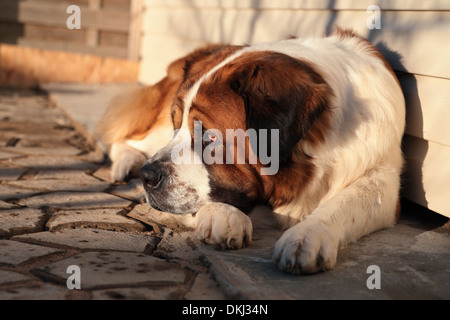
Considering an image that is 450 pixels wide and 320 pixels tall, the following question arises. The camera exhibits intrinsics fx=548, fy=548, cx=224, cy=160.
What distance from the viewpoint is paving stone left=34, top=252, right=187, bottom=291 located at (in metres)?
1.93

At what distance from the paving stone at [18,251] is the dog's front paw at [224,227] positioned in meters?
0.62

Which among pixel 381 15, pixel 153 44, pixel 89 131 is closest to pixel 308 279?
pixel 381 15

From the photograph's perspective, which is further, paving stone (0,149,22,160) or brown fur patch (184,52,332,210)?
paving stone (0,149,22,160)

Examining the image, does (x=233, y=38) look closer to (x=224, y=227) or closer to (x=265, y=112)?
(x=265, y=112)

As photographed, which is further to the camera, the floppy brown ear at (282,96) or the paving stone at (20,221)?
the paving stone at (20,221)

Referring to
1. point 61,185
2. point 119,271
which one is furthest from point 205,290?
point 61,185

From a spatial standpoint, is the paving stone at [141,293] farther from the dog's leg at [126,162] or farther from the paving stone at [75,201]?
the dog's leg at [126,162]

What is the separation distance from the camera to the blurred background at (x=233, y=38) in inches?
112

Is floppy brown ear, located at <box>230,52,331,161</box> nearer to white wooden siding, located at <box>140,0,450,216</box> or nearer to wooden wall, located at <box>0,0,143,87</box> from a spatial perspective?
white wooden siding, located at <box>140,0,450,216</box>

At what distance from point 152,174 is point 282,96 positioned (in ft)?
2.29

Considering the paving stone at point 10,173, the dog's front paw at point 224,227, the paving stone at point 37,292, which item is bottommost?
the paving stone at point 10,173

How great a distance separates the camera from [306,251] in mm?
2076

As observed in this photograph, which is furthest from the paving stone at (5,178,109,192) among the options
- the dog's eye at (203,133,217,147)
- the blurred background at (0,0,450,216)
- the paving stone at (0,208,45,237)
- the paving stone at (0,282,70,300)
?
the blurred background at (0,0,450,216)

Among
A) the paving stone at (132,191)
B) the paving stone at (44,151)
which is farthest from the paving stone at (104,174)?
the paving stone at (44,151)
